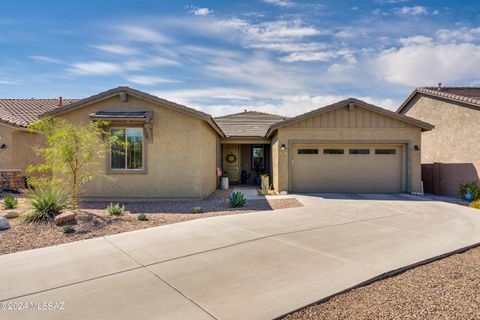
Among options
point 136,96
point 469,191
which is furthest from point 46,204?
point 469,191

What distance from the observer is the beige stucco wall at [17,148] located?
15.4 metres

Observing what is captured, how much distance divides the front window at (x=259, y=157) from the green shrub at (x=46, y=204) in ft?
41.8

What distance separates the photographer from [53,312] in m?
3.65

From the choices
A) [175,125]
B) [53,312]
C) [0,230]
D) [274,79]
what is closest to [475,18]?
[274,79]

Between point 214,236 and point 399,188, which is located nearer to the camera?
point 214,236

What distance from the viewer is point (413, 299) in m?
3.97

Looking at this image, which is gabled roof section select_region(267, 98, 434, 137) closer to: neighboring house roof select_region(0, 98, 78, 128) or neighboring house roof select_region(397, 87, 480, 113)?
neighboring house roof select_region(397, 87, 480, 113)

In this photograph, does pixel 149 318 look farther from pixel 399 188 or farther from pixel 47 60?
pixel 47 60

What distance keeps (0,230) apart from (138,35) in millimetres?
7885

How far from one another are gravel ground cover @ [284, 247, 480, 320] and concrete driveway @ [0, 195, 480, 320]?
0.22 meters

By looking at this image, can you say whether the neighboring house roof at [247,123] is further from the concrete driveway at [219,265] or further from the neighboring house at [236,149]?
the concrete driveway at [219,265]

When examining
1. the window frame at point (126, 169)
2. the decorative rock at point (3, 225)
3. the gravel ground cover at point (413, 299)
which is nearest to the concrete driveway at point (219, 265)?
the gravel ground cover at point (413, 299)

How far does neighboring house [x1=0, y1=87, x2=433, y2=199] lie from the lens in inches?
475

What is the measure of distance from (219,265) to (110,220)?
4469mm
